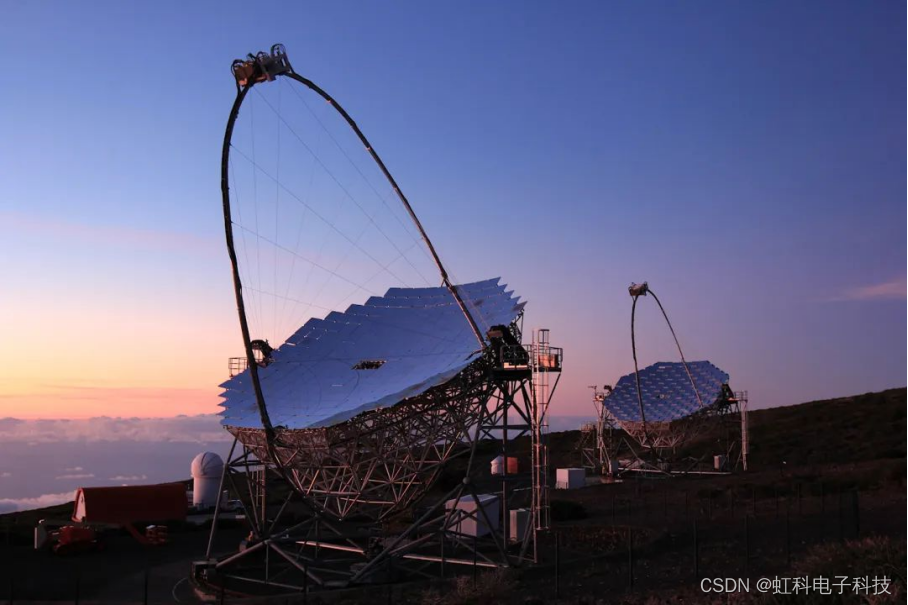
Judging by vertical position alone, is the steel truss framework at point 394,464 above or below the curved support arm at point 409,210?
below

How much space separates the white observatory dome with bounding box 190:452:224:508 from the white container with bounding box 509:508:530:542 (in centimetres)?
2237

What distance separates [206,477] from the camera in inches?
1854

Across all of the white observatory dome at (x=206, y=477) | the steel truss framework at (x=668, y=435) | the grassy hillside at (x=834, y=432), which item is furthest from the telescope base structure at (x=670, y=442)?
the white observatory dome at (x=206, y=477)

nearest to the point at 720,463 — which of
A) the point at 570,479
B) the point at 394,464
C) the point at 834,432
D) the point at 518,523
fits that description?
the point at 570,479

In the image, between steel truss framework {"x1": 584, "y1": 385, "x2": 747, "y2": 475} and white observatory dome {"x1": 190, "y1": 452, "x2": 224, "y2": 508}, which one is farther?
steel truss framework {"x1": 584, "y1": 385, "x2": 747, "y2": 475}

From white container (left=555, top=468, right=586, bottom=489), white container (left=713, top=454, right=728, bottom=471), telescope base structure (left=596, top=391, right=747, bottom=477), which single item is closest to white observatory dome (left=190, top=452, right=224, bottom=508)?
white container (left=555, top=468, right=586, bottom=489)

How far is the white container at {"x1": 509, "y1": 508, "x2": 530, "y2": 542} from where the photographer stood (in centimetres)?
3105

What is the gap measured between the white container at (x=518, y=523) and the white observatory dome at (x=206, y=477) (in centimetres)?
2237

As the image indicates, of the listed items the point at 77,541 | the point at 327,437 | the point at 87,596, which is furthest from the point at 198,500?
the point at 327,437

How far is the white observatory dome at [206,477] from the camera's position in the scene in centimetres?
4703

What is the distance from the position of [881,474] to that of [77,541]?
41529mm

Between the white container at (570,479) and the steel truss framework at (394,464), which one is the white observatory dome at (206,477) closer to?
the steel truss framework at (394,464)

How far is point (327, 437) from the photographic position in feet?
77.8

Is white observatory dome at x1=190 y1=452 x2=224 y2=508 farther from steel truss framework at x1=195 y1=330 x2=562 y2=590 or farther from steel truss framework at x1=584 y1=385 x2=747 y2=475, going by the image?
steel truss framework at x1=584 y1=385 x2=747 y2=475
